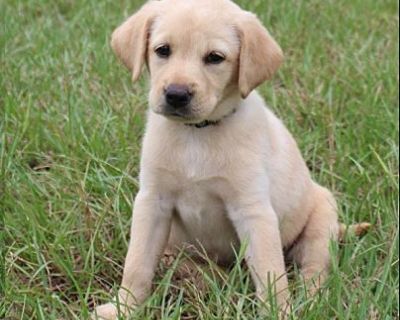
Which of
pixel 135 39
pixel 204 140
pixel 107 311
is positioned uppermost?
pixel 135 39

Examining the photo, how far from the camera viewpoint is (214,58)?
331 centimetres

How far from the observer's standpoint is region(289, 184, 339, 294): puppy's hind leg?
376cm

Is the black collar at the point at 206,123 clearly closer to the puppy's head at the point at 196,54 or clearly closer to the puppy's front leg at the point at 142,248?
the puppy's head at the point at 196,54

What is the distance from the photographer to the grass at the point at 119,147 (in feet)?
11.1

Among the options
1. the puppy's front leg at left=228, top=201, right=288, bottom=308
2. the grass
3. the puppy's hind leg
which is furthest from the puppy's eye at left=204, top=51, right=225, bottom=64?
the puppy's hind leg

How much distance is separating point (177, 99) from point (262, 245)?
632mm

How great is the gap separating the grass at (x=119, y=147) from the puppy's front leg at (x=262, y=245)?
87 mm

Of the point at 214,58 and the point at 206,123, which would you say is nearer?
the point at 214,58

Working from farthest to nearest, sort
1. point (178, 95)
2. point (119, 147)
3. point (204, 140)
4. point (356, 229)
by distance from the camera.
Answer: point (119, 147) → point (356, 229) → point (204, 140) → point (178, 95)

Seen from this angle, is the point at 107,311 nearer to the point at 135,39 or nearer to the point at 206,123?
the point at 206,123

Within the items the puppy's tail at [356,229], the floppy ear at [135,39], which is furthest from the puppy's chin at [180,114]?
the puppy's tail at [356,229]

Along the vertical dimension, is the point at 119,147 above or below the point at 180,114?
below

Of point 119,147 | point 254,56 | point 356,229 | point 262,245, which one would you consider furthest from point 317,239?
point 119,147

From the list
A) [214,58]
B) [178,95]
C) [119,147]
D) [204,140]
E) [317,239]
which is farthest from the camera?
[119,147]
